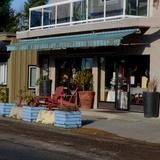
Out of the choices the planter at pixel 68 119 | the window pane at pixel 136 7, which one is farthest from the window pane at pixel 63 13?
the planter at pixel 68 119

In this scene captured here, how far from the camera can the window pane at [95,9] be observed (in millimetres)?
26141

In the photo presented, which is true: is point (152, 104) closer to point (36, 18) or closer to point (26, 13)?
point (36, 18)

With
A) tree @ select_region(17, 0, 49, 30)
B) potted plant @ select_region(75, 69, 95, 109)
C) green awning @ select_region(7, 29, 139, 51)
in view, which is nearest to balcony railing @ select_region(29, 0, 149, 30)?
green awning @ select_region(7, 29, 139, 51)

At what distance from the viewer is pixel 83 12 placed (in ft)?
89.0

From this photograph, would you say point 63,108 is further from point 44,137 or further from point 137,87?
point 137,87

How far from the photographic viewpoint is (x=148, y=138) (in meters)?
17.0

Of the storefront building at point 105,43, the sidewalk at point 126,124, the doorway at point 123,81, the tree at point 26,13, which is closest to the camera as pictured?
the sidewalk at point 126,124

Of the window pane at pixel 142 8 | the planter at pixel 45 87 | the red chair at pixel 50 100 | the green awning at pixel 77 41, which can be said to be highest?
the window pane at pixel 142 8

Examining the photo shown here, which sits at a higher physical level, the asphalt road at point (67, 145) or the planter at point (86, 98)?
the planter at point (86, 98)

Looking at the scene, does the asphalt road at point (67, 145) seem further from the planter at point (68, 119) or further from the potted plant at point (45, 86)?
the potted plant at point (45, 86)

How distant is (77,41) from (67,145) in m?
10.9

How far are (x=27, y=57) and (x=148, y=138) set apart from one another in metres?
18.3

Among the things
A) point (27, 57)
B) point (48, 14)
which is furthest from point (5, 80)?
point (48, 14)

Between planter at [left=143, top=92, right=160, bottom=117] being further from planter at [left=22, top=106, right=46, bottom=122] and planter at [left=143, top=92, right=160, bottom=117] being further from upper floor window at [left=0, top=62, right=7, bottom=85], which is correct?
upper floor window at [left=0, top=62, right=7, bottom=85]
